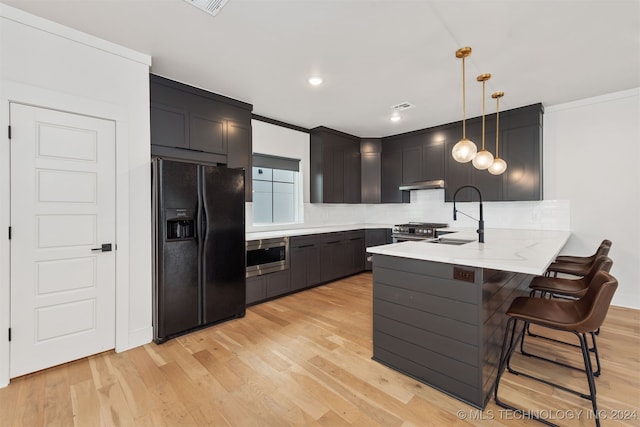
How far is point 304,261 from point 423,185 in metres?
2.50

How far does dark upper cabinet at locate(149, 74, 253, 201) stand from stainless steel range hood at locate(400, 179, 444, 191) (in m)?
2.93

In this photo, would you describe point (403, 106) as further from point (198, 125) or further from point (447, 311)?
point (447, 311)

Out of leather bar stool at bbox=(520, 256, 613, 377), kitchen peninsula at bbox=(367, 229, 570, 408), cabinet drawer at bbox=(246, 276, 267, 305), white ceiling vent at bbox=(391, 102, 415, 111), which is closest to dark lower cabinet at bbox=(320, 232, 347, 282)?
cabinet drawer at bbox=(246, 276, 267, 305)

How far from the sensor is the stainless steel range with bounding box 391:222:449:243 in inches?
187

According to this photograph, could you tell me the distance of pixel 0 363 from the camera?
203cm

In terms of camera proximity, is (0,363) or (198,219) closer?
(0,363)

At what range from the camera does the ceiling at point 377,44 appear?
6.75ft

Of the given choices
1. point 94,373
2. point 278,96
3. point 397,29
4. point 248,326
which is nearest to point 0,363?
point 94,373

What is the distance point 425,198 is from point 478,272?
3880 millimetres

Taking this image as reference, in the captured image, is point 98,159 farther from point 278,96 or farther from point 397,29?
point 397,29

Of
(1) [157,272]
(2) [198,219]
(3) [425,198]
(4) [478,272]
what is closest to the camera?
(4) [478,272]

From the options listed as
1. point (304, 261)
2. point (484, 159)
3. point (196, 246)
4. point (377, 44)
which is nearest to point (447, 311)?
point (484, 159)

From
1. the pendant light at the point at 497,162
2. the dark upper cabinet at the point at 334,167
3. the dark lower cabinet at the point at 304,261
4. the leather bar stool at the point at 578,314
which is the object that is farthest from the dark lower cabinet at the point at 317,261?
the leather bar stool at the point at 578,314

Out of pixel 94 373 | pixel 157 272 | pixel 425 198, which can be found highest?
pixel 425 198
